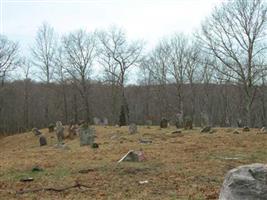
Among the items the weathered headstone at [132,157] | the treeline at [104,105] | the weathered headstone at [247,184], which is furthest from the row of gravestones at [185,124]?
the treeline at [104,105]

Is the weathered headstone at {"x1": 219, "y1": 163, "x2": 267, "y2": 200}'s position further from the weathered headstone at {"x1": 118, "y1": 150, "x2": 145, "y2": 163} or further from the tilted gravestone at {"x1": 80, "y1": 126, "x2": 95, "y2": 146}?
the tilted gravestone at {"x1": 80, "y1": 126, "x2": 95, "y2": 146}

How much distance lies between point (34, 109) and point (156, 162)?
4942 centimetres

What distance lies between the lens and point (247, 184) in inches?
264

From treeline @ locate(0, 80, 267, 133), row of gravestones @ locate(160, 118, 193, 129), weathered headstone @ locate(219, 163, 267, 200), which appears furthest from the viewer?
treeline @ locate(0, 80, 267, 133)

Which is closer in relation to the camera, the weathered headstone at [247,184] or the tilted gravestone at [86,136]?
the weathered headstone at [247,184]

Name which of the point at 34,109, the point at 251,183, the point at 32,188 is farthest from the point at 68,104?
the point at 251,183

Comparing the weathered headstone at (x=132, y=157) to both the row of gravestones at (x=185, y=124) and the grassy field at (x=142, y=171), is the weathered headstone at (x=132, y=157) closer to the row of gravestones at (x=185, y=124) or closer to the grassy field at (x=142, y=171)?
the grassy field at (x=142, y=171)

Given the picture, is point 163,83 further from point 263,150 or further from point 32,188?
point 32,188

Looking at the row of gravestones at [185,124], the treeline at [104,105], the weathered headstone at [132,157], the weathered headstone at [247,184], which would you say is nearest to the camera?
the weathered headstone at [247,184]

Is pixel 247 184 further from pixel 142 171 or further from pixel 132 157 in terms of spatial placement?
pixel 132 157

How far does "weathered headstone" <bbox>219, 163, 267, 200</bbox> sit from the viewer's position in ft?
22.0

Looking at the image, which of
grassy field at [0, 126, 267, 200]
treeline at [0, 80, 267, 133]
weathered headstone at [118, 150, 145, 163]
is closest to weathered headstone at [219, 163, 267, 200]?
grassy field at [0, 126, 267, 200]

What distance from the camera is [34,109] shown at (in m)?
61.5

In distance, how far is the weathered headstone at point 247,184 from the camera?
6.70m
